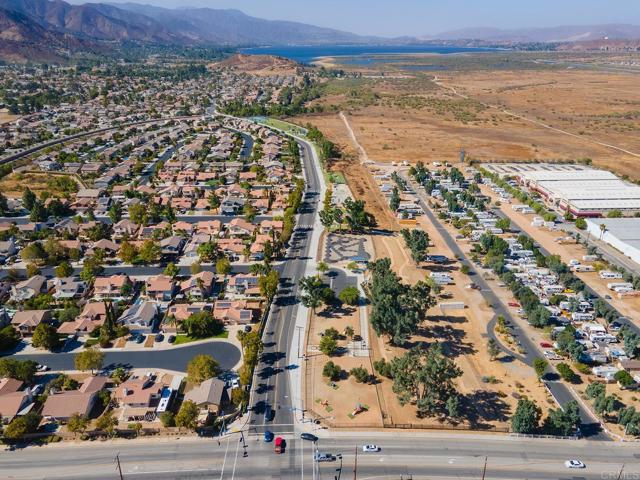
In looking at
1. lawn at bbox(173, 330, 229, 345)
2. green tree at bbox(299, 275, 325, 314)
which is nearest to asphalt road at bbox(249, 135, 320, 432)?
green tree at bbox(299, 275, 325, 314)

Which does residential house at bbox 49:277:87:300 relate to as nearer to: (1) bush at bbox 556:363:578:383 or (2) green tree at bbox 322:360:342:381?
(2) green tree at bbox 322:360:342:381

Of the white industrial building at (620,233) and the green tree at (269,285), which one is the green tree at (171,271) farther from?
the white industrial building at (620,233)

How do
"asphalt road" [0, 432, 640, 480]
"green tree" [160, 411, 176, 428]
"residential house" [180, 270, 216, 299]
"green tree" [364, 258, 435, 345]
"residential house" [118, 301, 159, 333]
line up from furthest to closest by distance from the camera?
"residential house" [180, 270, 216, 299]
"residential house" [118, 301, 159, 333]
"green tree" [364, 258, 435, 345]
"green tree" [160, 411, 176, 428]
"asphalt road" [0, 432, 640, 480]

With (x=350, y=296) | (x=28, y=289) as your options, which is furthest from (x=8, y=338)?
(x=350, y=296)

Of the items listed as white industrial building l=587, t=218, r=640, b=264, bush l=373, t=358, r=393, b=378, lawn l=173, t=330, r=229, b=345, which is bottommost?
lawn l=173, t=330, r=229, b=345

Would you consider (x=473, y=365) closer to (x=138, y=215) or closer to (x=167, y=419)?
(x=167, y=419)

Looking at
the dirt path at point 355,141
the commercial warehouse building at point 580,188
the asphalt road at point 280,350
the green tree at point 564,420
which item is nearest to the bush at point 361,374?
the asphalt road at point 280,350

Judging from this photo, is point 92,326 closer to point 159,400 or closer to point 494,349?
point 159,400
